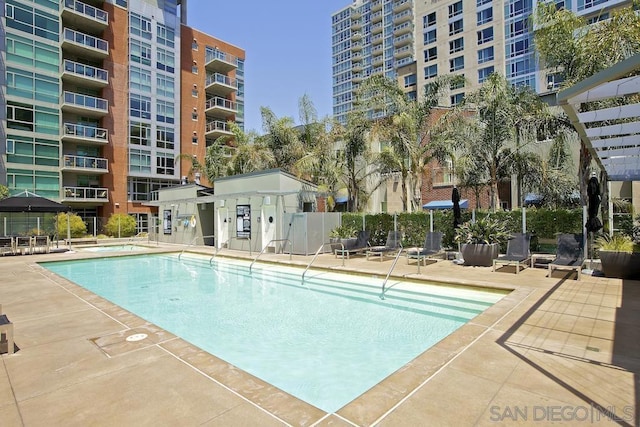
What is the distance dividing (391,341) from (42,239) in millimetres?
20805

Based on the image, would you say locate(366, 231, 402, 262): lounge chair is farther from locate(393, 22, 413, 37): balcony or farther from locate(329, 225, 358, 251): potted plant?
locate(393, 22, 413, 37): balcony

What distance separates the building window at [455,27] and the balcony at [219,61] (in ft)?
96.1

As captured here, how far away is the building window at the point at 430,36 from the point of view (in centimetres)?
5172

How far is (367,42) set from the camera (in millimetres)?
80375

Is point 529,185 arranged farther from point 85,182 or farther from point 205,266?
point 85,182

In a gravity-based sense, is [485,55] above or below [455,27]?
below

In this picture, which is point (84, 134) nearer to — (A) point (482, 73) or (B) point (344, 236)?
(B) point (344, 236)

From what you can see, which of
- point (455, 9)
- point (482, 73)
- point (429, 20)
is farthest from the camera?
point (429, 20)

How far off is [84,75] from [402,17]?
180 ft

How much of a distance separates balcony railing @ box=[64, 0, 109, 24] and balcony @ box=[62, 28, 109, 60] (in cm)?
176

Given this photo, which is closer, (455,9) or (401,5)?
(455,9)

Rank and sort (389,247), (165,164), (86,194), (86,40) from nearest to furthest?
(389,247) → (86,194) → (86,40) → (165,164)

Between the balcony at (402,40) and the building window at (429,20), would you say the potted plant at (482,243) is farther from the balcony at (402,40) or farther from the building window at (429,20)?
the balcony at (402,40)

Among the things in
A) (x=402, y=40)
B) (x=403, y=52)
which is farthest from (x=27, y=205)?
(x=402, y=40)
